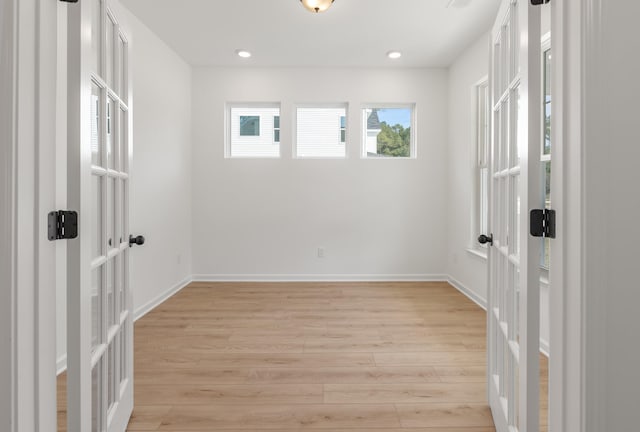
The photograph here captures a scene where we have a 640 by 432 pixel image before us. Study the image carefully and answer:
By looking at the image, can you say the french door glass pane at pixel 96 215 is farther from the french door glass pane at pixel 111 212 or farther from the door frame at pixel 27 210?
the door frame at pixel 27 210

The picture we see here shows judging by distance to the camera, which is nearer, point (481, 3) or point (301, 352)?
point (301, 352)

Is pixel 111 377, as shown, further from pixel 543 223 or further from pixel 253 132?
pixel 253 132

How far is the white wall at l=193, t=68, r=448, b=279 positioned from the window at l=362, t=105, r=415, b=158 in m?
0.15

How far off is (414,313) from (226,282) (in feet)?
7.77

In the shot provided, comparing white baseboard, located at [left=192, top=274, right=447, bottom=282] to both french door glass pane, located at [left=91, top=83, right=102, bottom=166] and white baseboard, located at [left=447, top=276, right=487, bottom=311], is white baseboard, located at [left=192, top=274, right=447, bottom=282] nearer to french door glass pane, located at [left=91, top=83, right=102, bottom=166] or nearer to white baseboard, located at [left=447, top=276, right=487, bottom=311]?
white baseboard, located at [left=447, top=276, right=487, bottom=311]

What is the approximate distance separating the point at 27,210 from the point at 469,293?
12.7ft

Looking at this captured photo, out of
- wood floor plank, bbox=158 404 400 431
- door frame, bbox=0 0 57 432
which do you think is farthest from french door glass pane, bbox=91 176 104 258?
wood floor plank, bbox=158 404 400 431

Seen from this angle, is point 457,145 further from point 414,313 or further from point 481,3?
point 414,313

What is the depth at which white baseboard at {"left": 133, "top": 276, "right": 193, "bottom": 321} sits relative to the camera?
10.4 ft

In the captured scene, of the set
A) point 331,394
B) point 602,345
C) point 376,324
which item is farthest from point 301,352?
point 602,345

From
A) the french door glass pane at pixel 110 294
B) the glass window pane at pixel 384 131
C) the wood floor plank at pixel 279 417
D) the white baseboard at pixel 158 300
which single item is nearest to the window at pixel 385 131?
the glass window pane at pixel 384 131

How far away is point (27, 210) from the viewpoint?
867 mm

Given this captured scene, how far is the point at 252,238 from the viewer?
451cm

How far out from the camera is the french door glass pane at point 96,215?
1.32m
